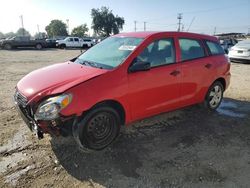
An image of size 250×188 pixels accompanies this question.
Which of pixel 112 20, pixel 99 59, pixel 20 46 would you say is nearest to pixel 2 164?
pixel 99 59

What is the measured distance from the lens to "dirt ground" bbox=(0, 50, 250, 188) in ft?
10.3

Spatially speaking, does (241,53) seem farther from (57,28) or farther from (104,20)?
(57,28)

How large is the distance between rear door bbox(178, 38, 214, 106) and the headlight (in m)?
2.33

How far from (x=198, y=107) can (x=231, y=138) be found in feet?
4.95

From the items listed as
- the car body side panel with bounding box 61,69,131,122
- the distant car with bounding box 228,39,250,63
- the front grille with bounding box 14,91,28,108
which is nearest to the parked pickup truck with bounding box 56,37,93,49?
the distant car with bounding box 228,39,250,63

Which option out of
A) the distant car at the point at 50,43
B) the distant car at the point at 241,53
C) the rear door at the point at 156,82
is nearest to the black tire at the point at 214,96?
the rear door at the point at 156,82

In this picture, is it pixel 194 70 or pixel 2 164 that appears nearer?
pixel 2 164

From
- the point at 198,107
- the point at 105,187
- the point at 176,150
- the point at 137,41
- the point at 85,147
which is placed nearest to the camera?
the point at 105,187

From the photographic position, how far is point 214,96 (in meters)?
5.66

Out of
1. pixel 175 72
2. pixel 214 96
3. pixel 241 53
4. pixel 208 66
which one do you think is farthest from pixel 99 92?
pixel 241 53

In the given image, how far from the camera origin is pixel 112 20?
66.4m

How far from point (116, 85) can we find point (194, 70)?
1.93 metres

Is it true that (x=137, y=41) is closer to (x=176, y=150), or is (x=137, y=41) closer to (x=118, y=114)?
(x=118, y=114)

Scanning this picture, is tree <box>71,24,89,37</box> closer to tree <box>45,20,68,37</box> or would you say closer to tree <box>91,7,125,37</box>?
tree <box>45,20,68,37</box>
